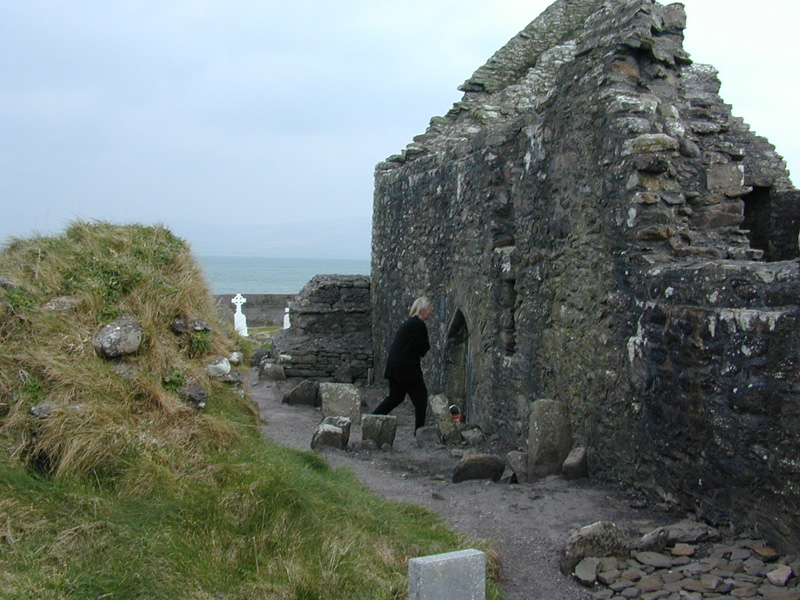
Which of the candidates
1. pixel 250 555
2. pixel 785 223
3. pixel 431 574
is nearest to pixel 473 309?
pixel 785 223

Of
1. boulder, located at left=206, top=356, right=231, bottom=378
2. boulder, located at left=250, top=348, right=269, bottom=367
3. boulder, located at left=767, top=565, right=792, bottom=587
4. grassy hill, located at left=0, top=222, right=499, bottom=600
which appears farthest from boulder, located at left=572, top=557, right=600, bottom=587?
boulder, located at left=250, top=348, right=269, bottom=367

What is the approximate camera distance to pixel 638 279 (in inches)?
227

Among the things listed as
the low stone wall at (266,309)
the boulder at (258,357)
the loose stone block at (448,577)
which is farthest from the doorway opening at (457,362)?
the low stone wall at (266,309)

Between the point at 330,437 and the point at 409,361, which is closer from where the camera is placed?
the point at 330,437

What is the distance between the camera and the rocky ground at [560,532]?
13.7ft

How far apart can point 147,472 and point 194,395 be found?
88 centimetres

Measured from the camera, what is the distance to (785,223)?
28.2ft

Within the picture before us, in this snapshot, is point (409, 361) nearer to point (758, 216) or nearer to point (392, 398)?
point (392, 398)

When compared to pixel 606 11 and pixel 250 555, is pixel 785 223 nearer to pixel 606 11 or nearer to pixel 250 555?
pixel 606 11

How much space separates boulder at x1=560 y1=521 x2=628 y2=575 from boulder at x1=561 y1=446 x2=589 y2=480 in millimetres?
1720

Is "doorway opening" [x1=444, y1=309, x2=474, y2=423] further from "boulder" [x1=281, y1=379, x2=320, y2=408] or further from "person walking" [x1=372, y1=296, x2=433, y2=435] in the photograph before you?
"boulder" [x1=281, y1=379, x2=320, y2=408]

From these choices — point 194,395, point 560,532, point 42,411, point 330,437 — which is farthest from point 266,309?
point 560,532

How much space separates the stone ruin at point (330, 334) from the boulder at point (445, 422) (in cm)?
474

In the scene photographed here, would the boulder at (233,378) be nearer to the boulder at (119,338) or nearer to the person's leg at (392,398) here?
the boulder at (119,338)
